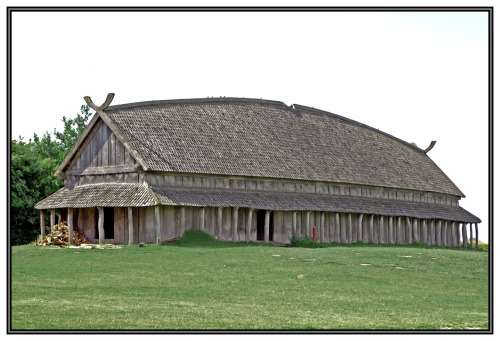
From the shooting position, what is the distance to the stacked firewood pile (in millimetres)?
45625

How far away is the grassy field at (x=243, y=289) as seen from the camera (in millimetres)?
22391

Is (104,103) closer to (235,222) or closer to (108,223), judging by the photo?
(108,223)

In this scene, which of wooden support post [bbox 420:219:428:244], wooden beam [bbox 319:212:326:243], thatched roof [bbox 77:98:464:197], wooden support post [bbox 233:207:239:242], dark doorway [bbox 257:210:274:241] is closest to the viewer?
wooden support post [bbox 233:207:239:242]

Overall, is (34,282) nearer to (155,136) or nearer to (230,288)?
(230,288)

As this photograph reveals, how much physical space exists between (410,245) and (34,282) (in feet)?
110

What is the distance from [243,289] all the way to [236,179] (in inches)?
827

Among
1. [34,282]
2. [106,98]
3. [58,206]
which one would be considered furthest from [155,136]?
[34,282]

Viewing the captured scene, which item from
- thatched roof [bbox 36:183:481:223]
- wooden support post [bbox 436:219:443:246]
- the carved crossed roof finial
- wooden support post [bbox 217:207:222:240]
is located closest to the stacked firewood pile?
thatched roof [bbox 36:183:481:223]

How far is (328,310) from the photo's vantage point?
972 inches

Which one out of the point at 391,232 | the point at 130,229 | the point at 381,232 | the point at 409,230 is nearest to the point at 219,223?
the point at 130,229

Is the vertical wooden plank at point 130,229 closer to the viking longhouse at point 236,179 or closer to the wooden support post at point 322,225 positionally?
the viking longhouse at point 236,179

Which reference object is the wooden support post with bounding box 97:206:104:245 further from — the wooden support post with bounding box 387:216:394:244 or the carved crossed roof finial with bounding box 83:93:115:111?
the wooden support post with bounding box 387:216:394:244

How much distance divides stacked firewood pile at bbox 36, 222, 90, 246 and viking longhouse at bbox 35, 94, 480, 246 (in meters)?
0.82

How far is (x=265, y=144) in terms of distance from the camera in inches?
2127
